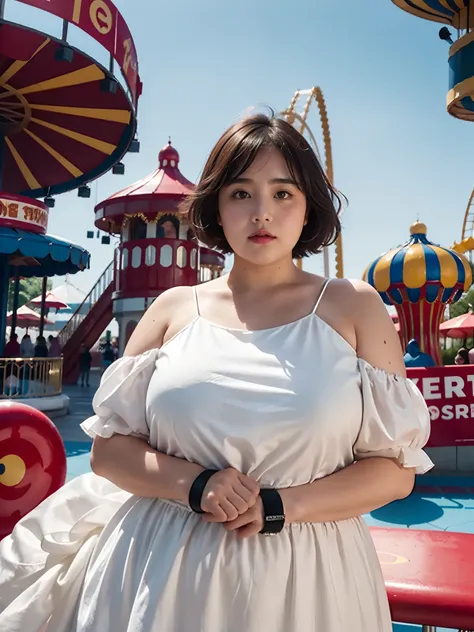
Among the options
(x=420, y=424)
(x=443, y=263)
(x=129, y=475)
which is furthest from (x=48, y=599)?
(x=443, y=263)

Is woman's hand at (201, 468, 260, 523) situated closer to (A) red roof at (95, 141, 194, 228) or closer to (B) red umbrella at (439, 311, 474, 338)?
(A) red roof at (95, 141, 194, 228)

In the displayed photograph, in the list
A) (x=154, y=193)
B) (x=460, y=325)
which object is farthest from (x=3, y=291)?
(x=460, y=325)

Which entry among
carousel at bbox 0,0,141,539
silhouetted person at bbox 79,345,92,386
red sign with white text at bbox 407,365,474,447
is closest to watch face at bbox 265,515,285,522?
red sign with white text at bbox 407,365,474,447

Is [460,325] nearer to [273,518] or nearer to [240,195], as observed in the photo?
[240,195]

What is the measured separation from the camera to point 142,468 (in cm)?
122

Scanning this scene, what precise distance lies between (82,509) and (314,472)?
78cm

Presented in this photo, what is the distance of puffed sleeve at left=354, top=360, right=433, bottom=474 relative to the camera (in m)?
1.18

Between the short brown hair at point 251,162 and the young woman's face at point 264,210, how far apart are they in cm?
2

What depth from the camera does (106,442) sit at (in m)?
1.32

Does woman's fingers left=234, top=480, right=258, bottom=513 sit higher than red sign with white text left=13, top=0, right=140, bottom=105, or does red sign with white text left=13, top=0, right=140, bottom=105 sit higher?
red sign with white text left=13, top=0, right=140, bottom=105

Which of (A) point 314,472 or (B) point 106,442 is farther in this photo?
(B) point 106,442

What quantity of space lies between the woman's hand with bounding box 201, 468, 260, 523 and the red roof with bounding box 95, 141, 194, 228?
15.0 m

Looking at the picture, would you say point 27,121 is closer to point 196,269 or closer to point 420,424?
point 196,269

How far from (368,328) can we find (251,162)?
0.49 m
